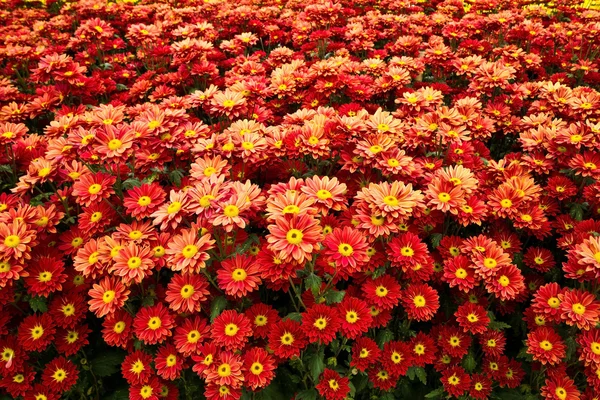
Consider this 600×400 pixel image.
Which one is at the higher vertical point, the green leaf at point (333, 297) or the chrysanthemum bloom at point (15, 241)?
the chrysanthemum bloom at point (15, 241)

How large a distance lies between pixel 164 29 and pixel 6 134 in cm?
299

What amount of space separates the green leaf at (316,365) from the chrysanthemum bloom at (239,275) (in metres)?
0.52

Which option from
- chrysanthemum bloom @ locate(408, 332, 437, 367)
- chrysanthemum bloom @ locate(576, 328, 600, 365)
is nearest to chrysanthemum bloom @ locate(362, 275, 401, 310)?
chrysanthemum bloom @ locate(408, 332, 437, 367)

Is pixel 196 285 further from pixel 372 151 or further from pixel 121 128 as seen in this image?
pixel 372 151

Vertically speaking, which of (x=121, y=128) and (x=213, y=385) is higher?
(x=121, y=128)

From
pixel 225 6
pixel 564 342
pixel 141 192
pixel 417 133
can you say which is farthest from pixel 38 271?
pixel 225 6

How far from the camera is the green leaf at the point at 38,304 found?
239cm

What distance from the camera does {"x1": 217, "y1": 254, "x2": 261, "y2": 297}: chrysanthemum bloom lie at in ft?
6.85

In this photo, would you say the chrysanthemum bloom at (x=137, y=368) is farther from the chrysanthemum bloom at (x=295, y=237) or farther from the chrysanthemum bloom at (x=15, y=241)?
the chrysanthemum bloom at (x=295, y=237)

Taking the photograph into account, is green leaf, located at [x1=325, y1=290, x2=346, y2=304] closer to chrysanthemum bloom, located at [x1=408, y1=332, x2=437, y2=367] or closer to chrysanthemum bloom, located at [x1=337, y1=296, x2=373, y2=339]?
chrysanthemum bloom, located at [x1=337, y1=296, x2=373, y2=339]

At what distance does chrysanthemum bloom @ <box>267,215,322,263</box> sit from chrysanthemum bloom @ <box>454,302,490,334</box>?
1087 mm

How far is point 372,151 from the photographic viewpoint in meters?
2.55

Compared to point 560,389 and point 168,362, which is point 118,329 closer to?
point 168,362

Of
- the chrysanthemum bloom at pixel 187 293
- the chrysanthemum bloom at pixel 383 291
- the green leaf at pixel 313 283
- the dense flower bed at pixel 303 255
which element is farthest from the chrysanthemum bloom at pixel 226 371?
the chrysanthemum bloom at pixel 383 291
